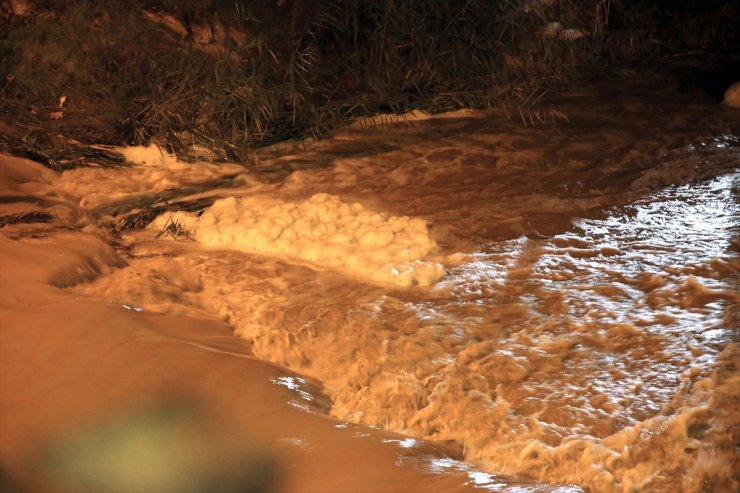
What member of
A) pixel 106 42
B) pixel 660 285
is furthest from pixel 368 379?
pixel 106 42

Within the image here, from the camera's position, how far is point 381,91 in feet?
16.4

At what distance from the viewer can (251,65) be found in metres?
4.84

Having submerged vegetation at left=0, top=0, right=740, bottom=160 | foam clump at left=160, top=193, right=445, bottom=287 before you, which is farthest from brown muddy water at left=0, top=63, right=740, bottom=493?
submerged vegetation at left=0, top=0, right=740, bottom=160

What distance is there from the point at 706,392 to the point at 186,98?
348 cm

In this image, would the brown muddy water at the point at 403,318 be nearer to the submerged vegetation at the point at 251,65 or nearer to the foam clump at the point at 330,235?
the foam clump at the point at 330,235

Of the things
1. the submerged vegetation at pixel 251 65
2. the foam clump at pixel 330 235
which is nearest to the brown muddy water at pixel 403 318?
the foam clump at pixel 330 235

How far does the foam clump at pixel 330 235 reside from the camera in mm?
2957

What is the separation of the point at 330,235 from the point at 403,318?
762 mm

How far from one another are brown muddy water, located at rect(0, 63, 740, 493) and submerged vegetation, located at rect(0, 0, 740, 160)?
52cm

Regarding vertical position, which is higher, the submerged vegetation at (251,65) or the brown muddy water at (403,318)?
the submerged vegetation at (251,65)

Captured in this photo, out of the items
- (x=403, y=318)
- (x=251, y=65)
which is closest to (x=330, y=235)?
(x=403, y=318)

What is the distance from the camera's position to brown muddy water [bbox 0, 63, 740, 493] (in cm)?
187

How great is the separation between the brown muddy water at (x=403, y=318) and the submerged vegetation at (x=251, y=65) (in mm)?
517

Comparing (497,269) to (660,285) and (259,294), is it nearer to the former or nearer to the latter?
(660,285)
